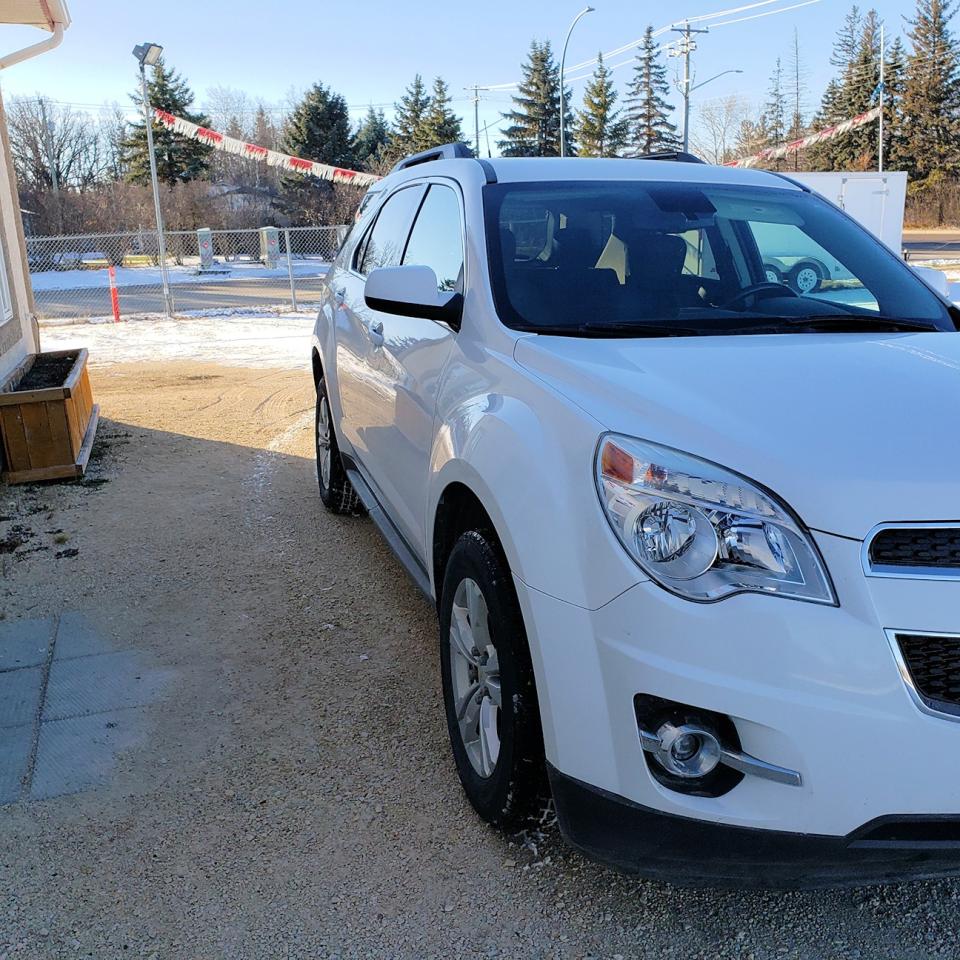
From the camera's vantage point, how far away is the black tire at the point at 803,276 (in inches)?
132

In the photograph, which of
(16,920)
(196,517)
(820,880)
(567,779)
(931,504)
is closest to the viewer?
(931,504)

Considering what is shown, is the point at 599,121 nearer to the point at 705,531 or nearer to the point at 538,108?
the point at 538,108

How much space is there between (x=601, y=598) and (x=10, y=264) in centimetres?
837

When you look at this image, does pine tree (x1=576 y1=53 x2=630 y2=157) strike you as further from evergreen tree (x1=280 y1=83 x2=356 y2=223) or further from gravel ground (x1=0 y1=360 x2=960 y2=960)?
gravel ground (x1=0 y1=360 x2=960 y2=960)

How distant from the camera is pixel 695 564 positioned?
6.38 feet

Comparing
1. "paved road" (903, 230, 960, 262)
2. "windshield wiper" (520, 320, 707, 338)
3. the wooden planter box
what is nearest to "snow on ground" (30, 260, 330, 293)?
the wooden planter box

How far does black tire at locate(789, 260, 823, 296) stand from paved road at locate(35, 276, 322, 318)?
18.8 metres

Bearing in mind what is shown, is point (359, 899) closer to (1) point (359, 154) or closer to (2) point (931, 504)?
(2) point (931, 504)

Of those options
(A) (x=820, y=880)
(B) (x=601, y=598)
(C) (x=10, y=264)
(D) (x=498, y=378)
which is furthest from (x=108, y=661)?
(C) (x=10, y=264)

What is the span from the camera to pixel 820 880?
1987 mm

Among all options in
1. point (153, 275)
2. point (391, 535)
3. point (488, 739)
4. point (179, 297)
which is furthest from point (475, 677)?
point (153, 275)

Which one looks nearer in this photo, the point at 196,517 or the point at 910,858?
the point at 910,858

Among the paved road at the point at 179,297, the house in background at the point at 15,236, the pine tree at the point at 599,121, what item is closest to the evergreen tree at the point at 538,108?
the pine tree at the point at 599,121

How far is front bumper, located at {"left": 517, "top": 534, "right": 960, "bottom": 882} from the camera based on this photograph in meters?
1.81
